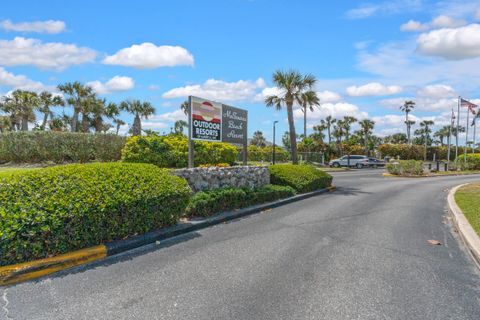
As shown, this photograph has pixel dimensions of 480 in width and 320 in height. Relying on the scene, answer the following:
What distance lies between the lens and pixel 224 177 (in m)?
10.1

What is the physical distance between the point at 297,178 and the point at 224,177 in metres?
3.79

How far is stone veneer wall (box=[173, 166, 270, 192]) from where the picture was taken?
896 centimetres

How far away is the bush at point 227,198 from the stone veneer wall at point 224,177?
1.43 feet

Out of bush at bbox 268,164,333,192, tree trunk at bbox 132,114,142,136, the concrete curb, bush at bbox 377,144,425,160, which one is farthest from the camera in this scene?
bush at bbox 377,144,425,160

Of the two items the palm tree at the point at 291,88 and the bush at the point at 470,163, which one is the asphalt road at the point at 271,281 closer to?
the palm tree at the point at 291,88

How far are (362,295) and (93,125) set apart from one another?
52.7 m

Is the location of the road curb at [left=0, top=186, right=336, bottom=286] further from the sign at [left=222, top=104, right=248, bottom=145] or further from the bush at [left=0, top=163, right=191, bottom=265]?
the sign at [left=222, top=104, right=248, bottom=145]

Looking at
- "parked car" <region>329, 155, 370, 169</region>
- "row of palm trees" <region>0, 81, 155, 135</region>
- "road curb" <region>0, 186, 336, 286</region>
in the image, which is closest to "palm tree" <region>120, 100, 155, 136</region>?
"row of palm trees" <region>0, 81, 155, 135</region>

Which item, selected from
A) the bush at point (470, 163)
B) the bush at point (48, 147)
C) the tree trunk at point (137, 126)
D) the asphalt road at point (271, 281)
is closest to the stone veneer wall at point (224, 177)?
the asphalt road at point (271, 281)

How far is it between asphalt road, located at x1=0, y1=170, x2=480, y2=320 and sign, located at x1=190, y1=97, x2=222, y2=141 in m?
4.23

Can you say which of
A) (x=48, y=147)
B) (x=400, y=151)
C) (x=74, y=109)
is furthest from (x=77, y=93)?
(x=400, y=151)

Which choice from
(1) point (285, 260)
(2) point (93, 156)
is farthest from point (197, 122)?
(2) point (93, 156)

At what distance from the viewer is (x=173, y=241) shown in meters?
6.18

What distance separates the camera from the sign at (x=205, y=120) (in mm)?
10469
